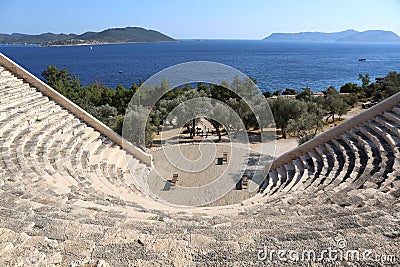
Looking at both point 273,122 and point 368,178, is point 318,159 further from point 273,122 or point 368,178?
point 273,122

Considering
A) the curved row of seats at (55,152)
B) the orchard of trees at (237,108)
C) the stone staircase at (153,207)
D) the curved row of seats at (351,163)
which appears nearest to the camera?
the stone staircase at (153,207)

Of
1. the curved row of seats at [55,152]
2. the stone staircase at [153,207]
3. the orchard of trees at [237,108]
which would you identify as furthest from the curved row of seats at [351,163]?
the curved row of seats at [55,152]

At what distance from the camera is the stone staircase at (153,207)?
10.5ft

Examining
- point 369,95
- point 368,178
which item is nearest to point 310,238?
point 368,178

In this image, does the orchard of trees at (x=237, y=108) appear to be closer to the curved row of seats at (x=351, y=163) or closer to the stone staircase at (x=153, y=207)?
the curved row of seats at (x=351, y=163)

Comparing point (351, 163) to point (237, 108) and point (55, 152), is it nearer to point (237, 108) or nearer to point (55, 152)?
point (55, 152)

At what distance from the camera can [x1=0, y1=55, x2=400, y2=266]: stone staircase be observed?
126 inches

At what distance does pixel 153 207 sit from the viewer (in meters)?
6.98

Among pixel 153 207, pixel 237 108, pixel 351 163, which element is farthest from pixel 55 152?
pixel 237 108

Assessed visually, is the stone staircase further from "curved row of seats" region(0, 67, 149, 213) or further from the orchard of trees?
the orchard of trees

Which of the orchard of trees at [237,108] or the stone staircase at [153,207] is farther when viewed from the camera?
the orchard of trees at [237,108]

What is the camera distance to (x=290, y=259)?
305cm

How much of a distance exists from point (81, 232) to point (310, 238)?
9.01 ft

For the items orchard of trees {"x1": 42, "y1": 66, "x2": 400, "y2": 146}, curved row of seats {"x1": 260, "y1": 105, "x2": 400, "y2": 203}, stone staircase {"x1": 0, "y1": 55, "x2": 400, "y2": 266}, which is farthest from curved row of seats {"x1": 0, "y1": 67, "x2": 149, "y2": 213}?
orchard of trees {"x1": 42, "y1": 66, "x2": 400, "y2": 146}
